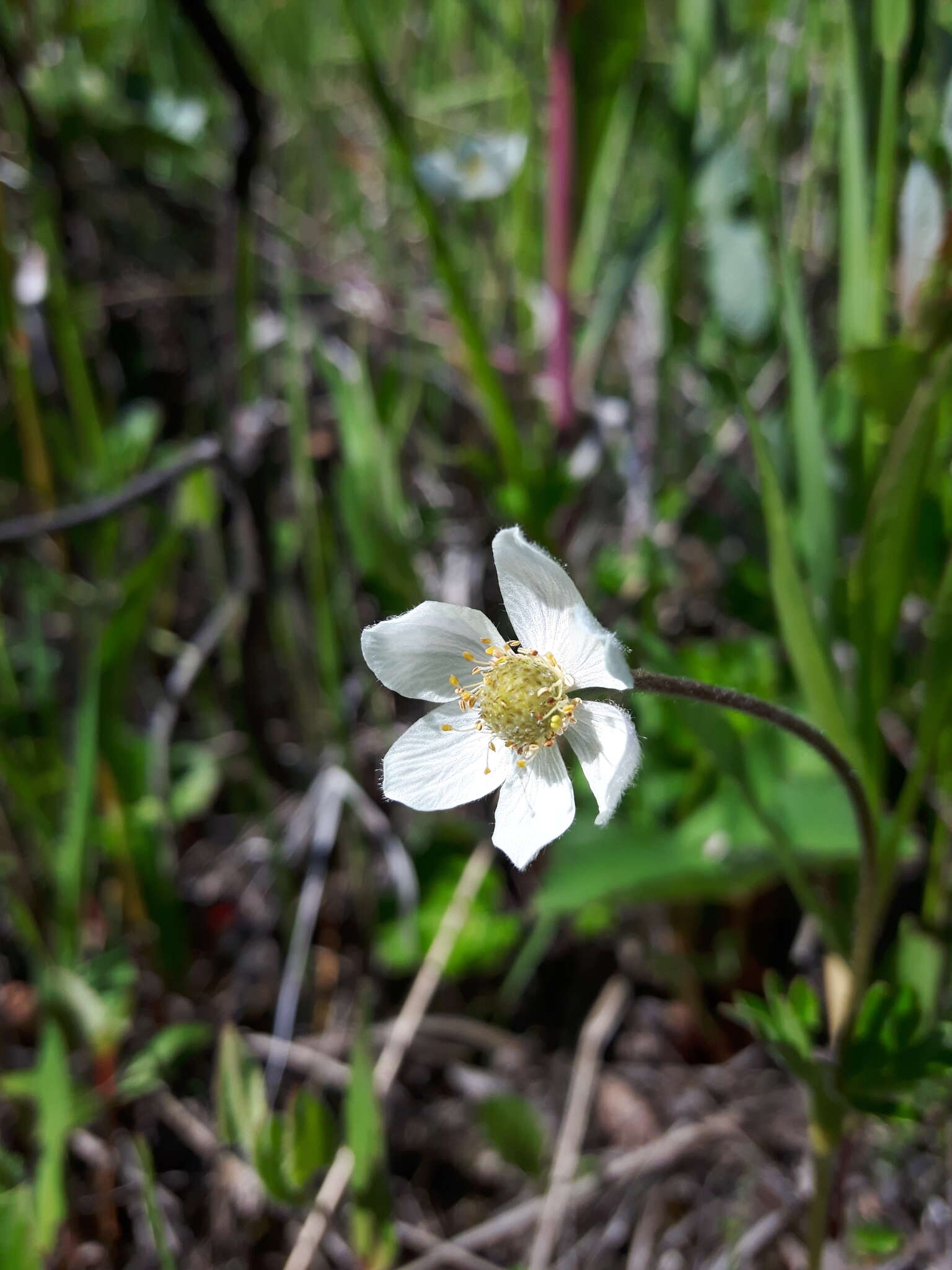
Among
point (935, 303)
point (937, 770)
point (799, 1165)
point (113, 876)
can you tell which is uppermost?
point (935, 303)

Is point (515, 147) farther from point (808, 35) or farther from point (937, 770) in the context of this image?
point (937, 770)

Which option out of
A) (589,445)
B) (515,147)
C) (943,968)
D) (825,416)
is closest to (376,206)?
(515,147)

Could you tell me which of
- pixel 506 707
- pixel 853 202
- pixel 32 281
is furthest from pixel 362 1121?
pixel 32 281

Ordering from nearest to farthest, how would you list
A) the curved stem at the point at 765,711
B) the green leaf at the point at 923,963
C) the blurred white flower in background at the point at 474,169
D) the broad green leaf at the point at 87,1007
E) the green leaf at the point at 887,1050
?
the curved stem at the point at 765,711, the green leaf at the point at 887,1050, the green leaf at the point at 923,963, the broad green leaf at the point at 87,1007, the blurred white flower in background at the point at 474,169

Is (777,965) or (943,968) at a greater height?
(943,968)

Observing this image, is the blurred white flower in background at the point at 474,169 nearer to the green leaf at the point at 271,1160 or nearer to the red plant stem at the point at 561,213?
the red plant stem at the point at 561,213

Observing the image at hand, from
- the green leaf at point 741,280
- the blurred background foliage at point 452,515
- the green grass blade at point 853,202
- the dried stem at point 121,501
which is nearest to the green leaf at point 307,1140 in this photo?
the blurred background foliage at point 452,515

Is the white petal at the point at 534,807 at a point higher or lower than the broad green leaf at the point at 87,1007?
higher

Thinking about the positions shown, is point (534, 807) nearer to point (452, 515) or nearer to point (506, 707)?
point (506, 707)
